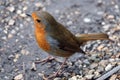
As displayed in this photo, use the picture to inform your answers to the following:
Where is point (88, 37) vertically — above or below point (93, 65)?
above

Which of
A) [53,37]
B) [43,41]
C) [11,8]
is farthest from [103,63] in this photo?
[11,8]

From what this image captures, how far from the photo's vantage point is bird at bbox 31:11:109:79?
4.55 metres

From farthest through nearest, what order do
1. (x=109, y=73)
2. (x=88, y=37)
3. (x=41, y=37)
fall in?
(x=88, y=37) < (x=109, y=73) < (x=41, y=37)

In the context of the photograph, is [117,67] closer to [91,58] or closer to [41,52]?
[91,58]

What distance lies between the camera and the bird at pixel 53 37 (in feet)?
14.9

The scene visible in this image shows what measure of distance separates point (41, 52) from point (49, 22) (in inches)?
35.4

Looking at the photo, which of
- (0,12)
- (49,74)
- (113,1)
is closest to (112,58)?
(49,74)

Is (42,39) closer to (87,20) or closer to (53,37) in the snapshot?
(53,37)

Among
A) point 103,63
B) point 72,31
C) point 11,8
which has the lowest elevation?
point 103,63

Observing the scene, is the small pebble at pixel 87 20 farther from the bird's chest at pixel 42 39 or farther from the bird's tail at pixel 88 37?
the bird's chest at pixel 42 39

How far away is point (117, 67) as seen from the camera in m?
4.82

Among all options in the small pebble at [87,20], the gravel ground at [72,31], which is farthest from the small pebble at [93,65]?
the small pebble at [87,20]

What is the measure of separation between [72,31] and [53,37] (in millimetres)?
1098

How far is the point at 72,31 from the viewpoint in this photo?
226 inches
